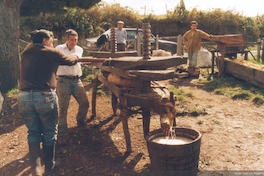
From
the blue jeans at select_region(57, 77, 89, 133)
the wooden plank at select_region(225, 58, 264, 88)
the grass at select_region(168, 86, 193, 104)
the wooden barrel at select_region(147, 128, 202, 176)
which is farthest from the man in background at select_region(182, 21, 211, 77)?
the wooden barrel at select_region(147, 128, 202, 176)

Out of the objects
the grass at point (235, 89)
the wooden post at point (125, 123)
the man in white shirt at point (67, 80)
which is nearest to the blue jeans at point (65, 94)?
the man in white shirt at point (67, 80)

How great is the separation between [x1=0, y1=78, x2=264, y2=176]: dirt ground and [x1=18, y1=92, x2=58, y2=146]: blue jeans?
0.65 m

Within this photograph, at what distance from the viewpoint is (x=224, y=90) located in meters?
9.11

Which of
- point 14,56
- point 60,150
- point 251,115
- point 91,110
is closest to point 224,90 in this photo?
point 251,115

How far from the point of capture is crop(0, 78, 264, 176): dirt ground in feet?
15.3

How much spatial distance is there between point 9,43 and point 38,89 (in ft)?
16.9

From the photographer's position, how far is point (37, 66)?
4.04 m

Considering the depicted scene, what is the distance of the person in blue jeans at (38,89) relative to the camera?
4.04m

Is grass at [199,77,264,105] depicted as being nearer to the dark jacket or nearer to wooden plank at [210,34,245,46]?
wooden plank at [210,34,245,46]

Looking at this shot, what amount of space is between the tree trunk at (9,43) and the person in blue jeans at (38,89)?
490 cm

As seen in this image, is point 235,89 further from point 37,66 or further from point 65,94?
point 37,66

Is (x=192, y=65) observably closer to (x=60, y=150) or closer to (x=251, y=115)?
(x=251, y=115)

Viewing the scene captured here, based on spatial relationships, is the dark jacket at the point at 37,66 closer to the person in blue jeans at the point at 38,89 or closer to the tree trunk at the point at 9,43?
the person in blue jeans at the point at 38,89

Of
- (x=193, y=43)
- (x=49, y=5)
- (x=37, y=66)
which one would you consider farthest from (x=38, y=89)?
(x=193, y=43)
